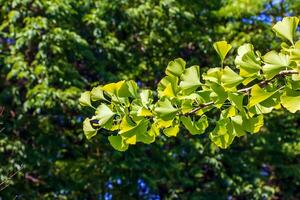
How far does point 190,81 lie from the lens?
1.67 m

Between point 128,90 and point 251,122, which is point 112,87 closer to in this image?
point 128,90

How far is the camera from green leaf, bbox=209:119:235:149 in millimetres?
1721

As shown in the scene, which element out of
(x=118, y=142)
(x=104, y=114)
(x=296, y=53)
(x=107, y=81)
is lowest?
(x=107, y=81)

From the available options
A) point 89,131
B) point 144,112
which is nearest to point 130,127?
point 144,112

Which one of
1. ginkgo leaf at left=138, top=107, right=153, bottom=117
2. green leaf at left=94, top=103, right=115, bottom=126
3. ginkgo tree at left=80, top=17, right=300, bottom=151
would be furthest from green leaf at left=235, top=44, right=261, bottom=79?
green leaf at left=94, top=103, right=115, bottom=126

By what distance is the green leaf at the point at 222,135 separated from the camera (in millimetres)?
1721

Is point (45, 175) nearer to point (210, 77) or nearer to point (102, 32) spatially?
point (102, 32)

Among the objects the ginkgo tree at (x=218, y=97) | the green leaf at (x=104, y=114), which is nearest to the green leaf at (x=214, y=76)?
the ginkgo tree at (x=218, y=97)

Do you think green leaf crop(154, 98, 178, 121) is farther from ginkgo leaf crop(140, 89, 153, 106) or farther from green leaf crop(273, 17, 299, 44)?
green leaf crop(273, 17, 299, 44)

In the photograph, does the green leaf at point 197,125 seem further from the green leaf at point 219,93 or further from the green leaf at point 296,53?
the green leaf at point 296,53

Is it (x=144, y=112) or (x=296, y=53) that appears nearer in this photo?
(x=296, y=53)

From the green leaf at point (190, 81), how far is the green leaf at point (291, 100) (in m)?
0.27

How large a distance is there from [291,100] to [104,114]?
22.8 inches

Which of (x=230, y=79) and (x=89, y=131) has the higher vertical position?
(x=230, y=79)
